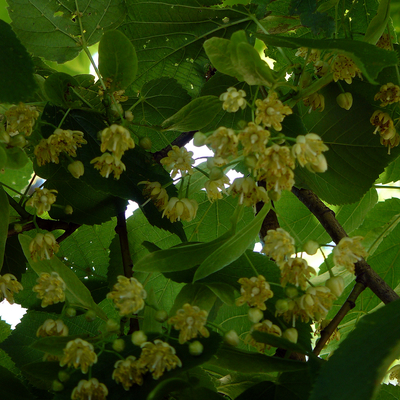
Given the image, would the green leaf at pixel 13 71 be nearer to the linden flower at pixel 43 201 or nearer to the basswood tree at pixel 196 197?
the basswood tree at pixel 196 197

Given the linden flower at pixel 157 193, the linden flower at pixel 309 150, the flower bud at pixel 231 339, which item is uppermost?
the linden flower at pixel 309 150

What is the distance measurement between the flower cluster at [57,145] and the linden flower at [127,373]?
1.00 feet

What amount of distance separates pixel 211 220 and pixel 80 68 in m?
0.77

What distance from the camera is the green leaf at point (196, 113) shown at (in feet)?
2.19

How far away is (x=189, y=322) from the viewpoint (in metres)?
0.57

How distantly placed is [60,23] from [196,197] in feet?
1.54

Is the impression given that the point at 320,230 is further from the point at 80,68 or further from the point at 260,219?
the point at 80,68

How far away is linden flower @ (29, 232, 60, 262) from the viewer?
0.68 meters

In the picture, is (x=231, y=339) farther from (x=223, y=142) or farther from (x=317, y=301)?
(x=223, y=142)

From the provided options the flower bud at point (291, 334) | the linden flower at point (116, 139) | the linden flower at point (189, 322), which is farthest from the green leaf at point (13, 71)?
the flower bud at point (291, 334)

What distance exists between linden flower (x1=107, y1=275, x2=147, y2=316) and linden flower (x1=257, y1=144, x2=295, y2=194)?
20 centimetres

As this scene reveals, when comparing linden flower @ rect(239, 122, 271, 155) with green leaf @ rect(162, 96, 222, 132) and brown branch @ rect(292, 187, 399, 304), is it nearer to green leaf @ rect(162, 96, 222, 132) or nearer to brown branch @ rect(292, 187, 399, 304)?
green leaf @ rect(162, 96, 222, 132)

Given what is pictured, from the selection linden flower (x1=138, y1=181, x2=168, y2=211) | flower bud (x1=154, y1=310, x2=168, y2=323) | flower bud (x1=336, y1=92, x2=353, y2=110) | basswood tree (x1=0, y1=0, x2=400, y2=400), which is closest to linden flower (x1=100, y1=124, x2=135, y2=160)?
basswood tree (x1=0, y1=0, x2=400, y2=400)

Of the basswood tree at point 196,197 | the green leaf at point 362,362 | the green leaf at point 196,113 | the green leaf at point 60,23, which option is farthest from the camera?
the green leaf at point 60,23
